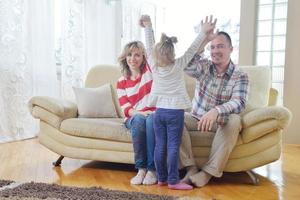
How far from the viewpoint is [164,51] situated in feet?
6.91

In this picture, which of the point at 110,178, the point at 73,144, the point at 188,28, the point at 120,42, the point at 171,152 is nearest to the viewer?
the point at 171,152

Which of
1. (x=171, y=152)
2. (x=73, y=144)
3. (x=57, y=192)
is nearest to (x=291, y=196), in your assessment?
(x=171, y=152)

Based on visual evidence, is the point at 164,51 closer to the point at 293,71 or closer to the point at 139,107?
the point at 139,107

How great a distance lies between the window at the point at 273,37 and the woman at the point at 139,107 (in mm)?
1948

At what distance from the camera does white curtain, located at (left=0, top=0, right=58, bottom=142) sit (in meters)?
3.43

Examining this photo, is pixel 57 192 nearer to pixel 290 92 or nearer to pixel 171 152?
pixel 171 152

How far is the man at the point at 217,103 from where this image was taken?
215cm

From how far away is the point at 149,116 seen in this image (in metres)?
2.25

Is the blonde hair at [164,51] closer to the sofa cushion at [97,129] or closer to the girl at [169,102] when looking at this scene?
the girl at [169,102]

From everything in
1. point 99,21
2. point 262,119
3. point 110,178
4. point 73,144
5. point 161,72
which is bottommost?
point 110,178

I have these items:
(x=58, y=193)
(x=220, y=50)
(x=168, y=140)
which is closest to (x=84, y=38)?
(x=220, y=50)

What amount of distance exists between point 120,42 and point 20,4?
1.73 metres

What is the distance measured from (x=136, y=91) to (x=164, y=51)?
16.9 inches

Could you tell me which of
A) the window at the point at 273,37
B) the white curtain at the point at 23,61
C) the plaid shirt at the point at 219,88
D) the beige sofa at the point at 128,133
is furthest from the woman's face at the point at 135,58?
the window at the point at 273,37
